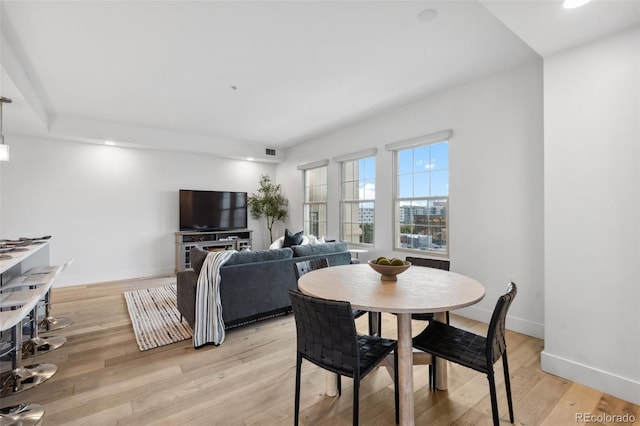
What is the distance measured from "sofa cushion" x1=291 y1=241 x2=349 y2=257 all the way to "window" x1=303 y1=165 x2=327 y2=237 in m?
2.06

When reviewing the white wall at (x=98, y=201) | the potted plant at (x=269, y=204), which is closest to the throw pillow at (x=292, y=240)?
the potted plant at (x=269, y=204)

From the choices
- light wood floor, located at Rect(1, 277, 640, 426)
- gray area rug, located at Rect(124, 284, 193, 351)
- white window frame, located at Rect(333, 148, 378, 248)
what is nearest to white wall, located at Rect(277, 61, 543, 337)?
light wood floor, located at Rect(1, 277, 640, 426)

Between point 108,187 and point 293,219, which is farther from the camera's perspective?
point 293,219

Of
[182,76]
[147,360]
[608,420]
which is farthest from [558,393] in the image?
[182,76]

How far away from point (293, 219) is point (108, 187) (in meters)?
3.62

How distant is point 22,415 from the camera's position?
175cm

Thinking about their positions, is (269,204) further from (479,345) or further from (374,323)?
(479,345)

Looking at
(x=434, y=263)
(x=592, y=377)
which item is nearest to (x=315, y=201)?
(x=434, y=263)

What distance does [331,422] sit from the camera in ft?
5.65

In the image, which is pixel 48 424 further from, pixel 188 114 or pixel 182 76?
pixel 188 114

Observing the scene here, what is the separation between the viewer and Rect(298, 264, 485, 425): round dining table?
1425 millimetres

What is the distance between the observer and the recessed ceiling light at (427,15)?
2.18 metres

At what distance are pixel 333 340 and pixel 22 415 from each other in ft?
6.49

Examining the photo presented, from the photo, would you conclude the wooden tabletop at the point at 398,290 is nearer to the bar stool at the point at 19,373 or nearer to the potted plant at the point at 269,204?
the bar stool at the point at 19,373
